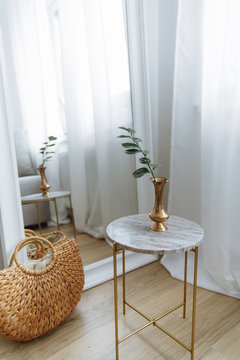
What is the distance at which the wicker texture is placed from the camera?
2.89 feet

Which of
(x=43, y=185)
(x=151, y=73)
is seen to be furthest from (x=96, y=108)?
(x=43, y=185)

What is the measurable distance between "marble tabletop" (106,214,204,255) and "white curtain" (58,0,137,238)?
1.93ft

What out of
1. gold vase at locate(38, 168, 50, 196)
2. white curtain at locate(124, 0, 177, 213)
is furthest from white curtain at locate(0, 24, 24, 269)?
white curtain at locate(124, 0, 177, 213)

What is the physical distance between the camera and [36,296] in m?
0.93

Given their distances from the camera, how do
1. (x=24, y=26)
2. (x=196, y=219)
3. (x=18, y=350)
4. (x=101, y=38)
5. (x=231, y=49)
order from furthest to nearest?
(x=101, y=38) < (x=196, y=219) < (x=24, y=26) < (x=231, y=49) < (x=18, y=350)

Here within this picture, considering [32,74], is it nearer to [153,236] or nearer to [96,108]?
[96,108]

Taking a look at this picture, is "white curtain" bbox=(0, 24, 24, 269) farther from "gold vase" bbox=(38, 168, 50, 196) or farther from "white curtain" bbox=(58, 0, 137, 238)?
"white curtain" bbox=(58, 0, 137, 238)

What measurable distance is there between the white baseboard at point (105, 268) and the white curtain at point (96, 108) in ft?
0.72

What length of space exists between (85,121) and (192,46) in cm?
69

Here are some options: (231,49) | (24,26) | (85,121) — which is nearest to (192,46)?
(231,49)

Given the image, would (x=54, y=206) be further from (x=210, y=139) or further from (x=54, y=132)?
(x=210, y=139)

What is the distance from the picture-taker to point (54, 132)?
4.39 feet

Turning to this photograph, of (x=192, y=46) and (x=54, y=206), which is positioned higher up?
(x=192, y=46)

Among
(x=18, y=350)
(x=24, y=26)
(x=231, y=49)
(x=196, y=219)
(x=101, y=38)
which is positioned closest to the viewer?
(x=18, y=350)
